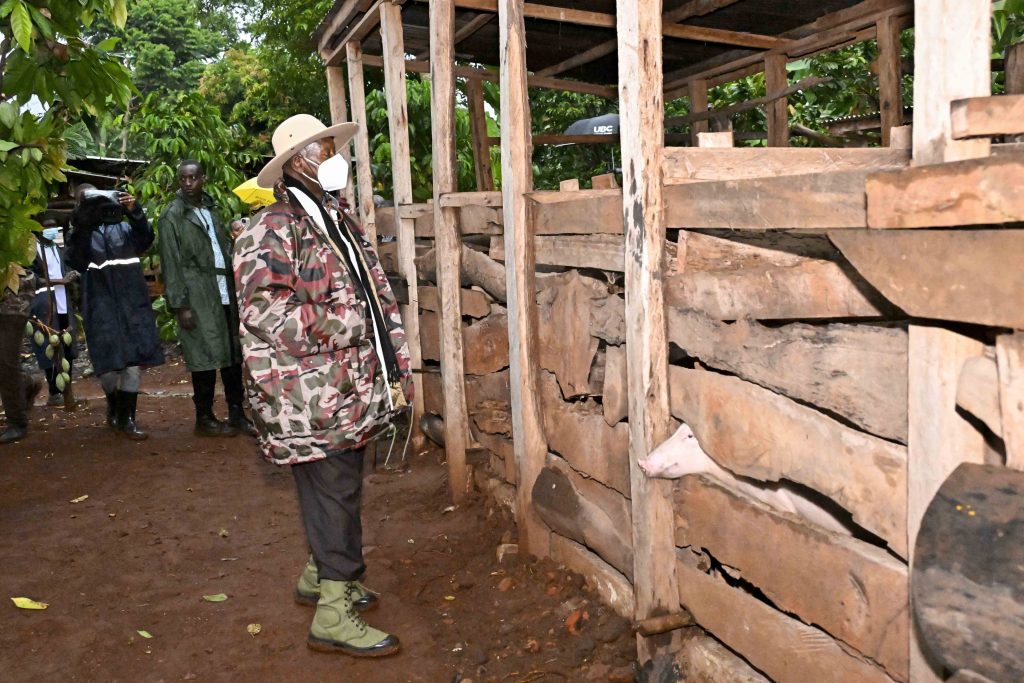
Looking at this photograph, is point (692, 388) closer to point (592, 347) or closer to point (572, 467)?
point (592, 347)

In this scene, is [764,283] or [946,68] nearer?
[946,68]

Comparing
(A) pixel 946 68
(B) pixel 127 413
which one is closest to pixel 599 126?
(B) pixel 127 413

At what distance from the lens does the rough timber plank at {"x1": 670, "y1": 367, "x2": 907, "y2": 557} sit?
90.5 inches

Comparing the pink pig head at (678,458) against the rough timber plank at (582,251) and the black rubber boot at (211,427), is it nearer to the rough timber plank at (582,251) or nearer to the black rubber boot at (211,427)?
the rough timber plank at (582,251)

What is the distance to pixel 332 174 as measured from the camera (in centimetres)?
378

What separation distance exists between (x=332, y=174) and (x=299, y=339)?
0.73 metres

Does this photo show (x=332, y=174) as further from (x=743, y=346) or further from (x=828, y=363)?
(x=828, y=363)

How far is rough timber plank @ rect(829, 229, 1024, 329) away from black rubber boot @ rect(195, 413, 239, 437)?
6.26 meters

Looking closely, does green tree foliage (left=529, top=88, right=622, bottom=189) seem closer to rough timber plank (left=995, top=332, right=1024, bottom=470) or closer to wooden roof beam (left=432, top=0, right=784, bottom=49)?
wooden roof beam (left=432, top=0, right=784, bottom=49)

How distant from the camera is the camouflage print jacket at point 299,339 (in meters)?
3.43

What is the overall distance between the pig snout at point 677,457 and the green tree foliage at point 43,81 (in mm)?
3025

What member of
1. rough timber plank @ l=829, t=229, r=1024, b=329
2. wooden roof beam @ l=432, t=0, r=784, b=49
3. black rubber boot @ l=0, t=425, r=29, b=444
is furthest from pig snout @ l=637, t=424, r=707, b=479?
black rubber boot @ l=0, t=425, r=29, b=444

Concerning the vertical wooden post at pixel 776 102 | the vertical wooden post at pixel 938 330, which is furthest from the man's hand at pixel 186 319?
the vertical wooden post at pixel 938 330

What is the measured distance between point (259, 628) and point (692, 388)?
2.18 m
